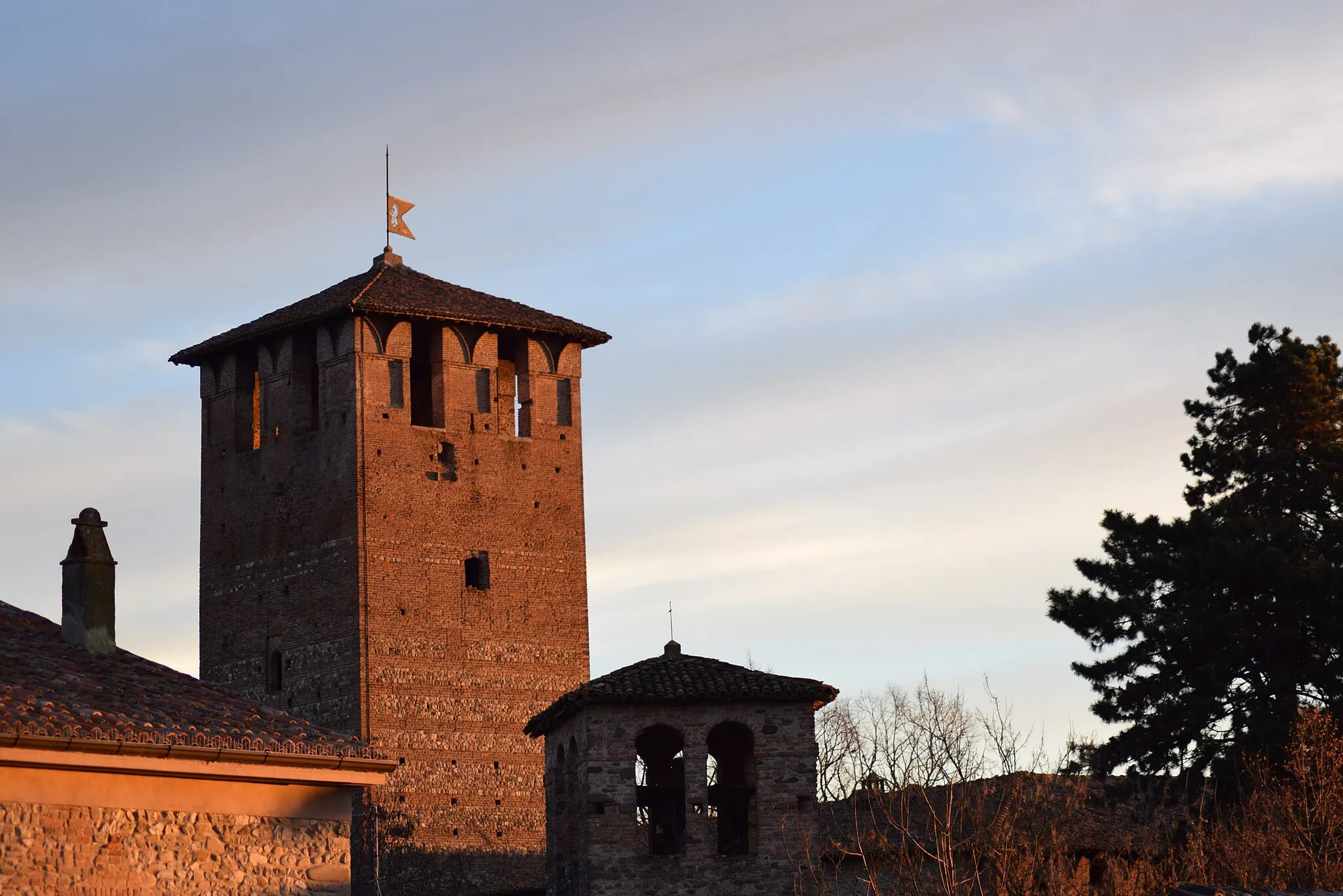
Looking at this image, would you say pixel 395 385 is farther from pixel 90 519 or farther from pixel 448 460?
pixel 90 519

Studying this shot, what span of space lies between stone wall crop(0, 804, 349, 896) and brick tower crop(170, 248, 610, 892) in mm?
17257

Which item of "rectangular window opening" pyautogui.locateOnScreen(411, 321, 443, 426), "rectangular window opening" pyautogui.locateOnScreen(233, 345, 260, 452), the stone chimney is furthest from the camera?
"rectangular window opening" pyautogui.locateOnScreen(233, 345, 260, 452)

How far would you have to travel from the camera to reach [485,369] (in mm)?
38188

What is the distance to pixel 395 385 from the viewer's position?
3738 centimetres

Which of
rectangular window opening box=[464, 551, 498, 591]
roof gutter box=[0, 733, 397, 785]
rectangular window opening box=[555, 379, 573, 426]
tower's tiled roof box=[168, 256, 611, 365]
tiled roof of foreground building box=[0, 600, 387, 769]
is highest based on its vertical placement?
tower's tiled roof box=[168, 256, 611, 365]

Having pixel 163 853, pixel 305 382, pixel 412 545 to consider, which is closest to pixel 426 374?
pixel 305 382

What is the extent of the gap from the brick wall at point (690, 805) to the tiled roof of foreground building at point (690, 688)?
0.44 ft

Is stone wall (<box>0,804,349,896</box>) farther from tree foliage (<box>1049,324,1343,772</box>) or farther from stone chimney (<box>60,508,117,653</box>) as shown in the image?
tree foliage (<box>1049,324,1343,772</box>)

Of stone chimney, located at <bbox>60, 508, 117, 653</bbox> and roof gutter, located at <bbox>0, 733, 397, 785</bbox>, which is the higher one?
stone chimney, located at <bbox>60, 508, 117, 653</bbox>

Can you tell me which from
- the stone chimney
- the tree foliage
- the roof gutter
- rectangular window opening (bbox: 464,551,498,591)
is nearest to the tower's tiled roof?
rectangular window opening (bbox: 464,551,498,591)

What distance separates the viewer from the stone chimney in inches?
777

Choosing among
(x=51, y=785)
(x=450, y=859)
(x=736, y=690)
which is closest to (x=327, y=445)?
(x=450, y=859)

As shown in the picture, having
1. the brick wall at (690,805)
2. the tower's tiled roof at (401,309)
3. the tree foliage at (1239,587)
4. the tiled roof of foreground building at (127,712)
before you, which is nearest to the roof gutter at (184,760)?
the tiled roof of foreground building at (127,712)

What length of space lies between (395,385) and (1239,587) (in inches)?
534
